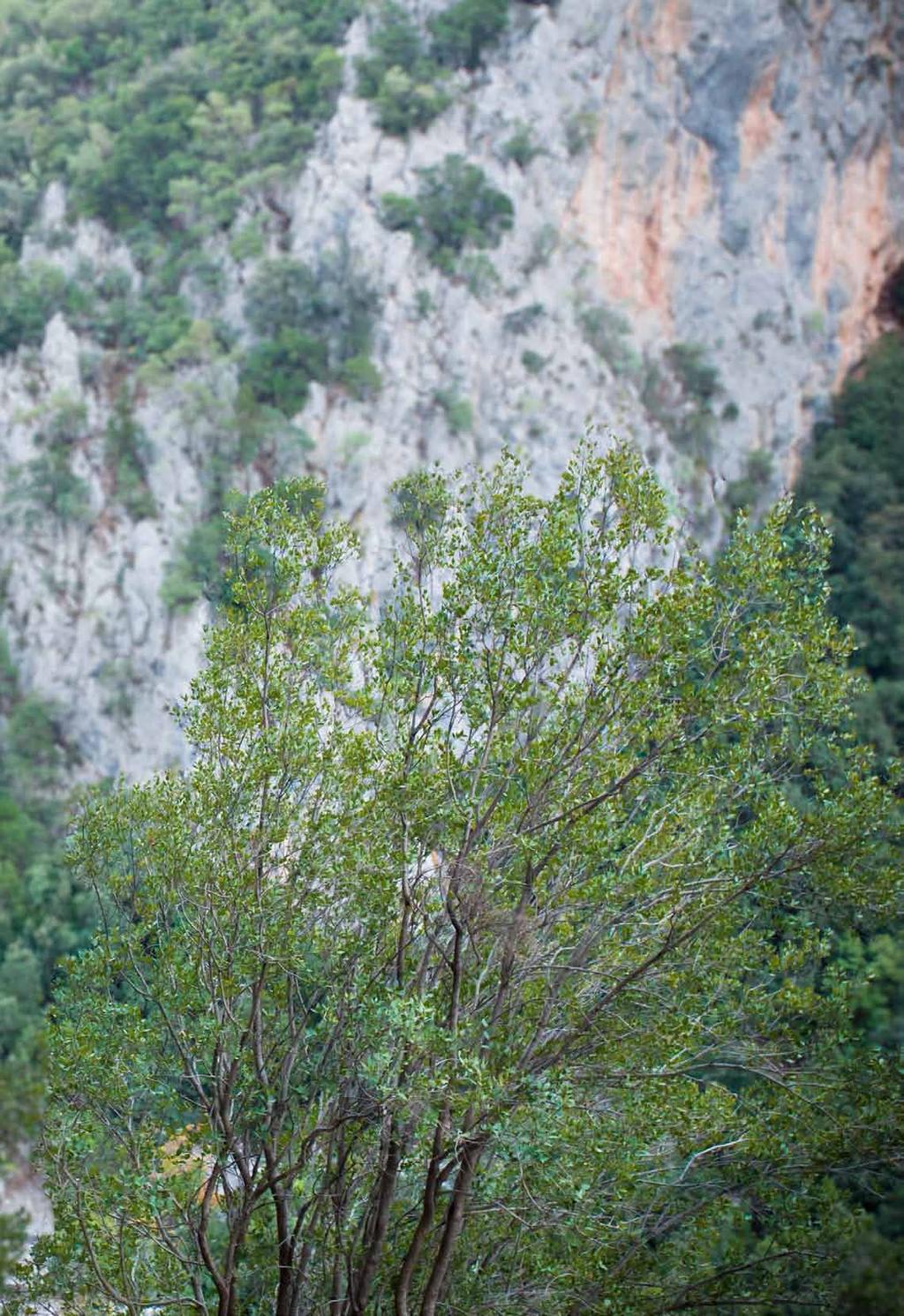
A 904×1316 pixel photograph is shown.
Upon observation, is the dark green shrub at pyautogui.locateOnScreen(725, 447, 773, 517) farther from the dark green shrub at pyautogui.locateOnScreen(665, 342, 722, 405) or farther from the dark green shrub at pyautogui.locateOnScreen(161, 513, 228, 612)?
the dark green shrub at pyautogui.locateOnScreen(161, 513, 228, 612)

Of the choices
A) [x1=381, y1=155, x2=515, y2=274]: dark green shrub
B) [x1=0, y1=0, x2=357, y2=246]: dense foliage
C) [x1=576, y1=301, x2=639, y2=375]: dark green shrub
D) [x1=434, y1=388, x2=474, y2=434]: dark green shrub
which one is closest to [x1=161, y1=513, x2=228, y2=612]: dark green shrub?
[x1=434, y1=388, x2=474, y2=434]: dark green shrub

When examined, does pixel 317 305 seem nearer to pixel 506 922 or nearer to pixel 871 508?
pixel 871 508

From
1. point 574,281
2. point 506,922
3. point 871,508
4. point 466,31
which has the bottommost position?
point 506,922

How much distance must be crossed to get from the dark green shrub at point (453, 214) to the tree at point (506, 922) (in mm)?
22856

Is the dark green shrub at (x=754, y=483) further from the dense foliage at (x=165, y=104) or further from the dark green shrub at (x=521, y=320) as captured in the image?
the dense foliage at (x=165, y=104)

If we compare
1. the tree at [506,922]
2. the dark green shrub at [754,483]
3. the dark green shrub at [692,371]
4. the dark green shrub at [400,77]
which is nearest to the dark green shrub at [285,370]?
the dark green shrub at [400,77]

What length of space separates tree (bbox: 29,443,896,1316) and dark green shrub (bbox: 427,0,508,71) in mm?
26212

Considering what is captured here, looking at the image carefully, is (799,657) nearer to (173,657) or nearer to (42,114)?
(173,657)

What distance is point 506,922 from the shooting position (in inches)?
242

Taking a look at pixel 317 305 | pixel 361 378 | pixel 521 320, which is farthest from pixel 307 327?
pixel 521 320

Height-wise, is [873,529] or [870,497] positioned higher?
[870,497]

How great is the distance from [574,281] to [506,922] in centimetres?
2430

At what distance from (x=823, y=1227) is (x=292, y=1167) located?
7.96 ft

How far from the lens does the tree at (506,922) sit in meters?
6.23
